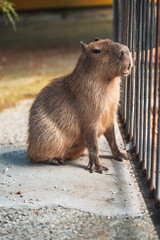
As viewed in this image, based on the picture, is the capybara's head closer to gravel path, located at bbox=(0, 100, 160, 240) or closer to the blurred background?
gravel path, located at bbox=(0, 100, 160, 240)

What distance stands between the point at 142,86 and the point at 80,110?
575mm

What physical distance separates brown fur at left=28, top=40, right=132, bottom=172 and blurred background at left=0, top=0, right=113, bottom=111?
2816 millimetres

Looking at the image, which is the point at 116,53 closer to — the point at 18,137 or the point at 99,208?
the point at 99,208

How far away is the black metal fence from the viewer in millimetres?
3400

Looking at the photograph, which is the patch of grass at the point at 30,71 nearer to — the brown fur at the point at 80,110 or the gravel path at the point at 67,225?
the brown fur at the point at 80,110

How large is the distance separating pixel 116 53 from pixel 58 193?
121 centimetres

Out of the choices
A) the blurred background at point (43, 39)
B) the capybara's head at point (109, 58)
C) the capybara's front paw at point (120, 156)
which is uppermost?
the capybara's head at point (109, 58)

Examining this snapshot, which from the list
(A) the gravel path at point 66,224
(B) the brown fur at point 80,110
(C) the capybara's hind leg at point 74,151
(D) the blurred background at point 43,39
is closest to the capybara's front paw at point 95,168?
(B) the brown fur at point 80,110

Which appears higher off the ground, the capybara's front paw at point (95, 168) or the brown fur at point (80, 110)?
the brown fur at point (80, 110)

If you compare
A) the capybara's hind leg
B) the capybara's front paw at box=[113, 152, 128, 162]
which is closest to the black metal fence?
the capybara's front paw at box=[113, 152, 128, 162]

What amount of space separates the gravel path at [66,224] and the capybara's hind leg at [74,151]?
892 millimetres

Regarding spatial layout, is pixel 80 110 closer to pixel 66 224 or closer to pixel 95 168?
pixel 95 168

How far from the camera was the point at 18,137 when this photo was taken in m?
5.58

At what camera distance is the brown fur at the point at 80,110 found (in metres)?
4.03
